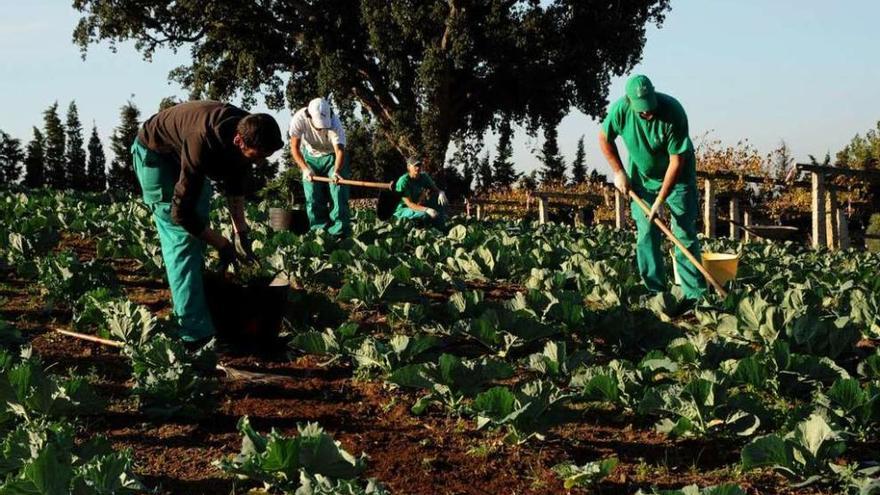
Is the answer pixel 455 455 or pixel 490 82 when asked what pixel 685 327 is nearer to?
pixel 455 455

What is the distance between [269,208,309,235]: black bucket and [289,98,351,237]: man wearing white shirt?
0.11m

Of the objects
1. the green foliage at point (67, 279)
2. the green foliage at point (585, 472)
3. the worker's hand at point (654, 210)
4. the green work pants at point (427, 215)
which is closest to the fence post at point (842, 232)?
the green work pants at point (427, 215)

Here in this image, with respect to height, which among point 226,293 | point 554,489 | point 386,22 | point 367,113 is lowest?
point 554,489

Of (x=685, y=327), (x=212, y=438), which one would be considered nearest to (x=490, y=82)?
(x=685, y=327)

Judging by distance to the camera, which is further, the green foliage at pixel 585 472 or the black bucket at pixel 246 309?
the black bucket at pixel 246 309

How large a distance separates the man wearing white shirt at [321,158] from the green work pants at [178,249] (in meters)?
3.98

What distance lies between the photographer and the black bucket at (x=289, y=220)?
9.22 m

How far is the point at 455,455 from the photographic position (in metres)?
3.43

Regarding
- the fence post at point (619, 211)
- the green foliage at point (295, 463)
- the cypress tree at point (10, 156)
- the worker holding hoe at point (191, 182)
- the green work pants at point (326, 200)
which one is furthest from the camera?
the cypress tree at point (10, 156)

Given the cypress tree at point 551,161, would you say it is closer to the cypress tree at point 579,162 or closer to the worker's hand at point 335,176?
the cypress tree at point 579,162

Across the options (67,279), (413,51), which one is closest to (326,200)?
(67,279)

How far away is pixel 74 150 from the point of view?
1747 inches

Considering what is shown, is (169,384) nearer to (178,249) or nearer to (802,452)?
(178,249)

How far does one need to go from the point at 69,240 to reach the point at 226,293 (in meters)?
5.65
